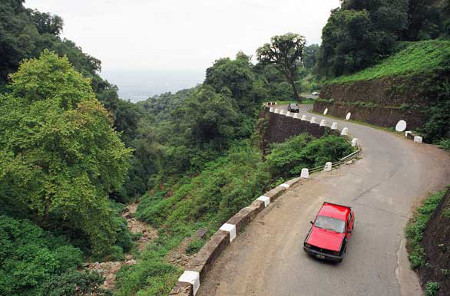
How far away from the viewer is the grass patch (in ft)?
24.6

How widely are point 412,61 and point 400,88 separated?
3.40m

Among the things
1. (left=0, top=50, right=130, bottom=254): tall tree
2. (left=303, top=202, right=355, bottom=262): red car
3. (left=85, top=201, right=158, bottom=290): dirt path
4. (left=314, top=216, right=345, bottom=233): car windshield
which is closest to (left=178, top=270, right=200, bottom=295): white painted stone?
(left=303, top=202, right=355, bottom=262): red car

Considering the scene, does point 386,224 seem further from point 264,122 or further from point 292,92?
point 292,92

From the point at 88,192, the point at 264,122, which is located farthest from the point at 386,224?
the point at 264,122

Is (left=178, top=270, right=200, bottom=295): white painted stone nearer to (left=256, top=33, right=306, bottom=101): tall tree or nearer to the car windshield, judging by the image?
the car windshield

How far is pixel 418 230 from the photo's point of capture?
8.55 m

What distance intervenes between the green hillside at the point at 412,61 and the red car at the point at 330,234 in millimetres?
16972

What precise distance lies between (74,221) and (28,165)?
11.6ft

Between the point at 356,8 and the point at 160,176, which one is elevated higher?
the point at 356,8

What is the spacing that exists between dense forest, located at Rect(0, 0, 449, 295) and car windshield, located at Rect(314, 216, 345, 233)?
167 inches

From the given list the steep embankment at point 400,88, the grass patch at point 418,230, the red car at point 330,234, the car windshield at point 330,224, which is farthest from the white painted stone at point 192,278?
the steep embankment at point 400,88

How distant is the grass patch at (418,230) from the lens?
7497mm

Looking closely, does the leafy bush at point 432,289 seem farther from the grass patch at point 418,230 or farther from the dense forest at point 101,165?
the dense forest at point 101,165

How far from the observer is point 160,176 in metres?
31.8
